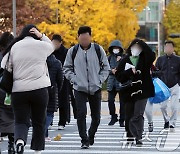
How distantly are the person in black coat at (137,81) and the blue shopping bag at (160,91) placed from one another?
1.94m

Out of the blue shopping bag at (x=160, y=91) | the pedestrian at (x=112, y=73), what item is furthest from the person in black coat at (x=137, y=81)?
the pedestrian at (x=112, y=73)

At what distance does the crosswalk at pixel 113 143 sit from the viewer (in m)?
11.2

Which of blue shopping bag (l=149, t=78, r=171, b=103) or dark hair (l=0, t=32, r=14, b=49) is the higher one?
dark hair (l=0, t=32, r=14, b=49)

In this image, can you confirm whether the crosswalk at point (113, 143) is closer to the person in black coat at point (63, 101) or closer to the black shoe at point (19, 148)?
the person in black coat at point (63, 101)

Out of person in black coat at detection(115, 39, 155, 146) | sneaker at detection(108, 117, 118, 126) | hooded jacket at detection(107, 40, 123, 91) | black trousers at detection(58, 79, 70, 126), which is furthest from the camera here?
sneaker at detection(108, 117, 118, 126)

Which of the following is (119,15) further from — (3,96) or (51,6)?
(3,96)

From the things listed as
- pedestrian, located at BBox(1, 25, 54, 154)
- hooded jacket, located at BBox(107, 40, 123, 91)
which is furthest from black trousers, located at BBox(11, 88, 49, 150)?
hooded jacket, located at BBox(107, 40, 123, 91)

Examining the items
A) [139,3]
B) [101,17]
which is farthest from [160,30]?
[101,17]

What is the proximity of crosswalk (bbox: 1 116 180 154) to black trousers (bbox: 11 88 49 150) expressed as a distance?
1.66m

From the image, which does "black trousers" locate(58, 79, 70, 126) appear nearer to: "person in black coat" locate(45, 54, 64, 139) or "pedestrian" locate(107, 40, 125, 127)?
"pedestrian" locate(107, 40, 125, 127)

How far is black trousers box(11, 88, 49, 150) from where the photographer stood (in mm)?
9219

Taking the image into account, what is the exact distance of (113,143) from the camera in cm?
1238

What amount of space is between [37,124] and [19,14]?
32.0 metres

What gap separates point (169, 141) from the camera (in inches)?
492
